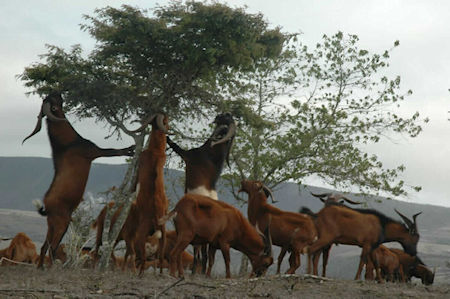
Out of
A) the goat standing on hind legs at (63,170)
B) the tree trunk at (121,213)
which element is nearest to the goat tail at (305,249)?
the tree trunk at (121,213)

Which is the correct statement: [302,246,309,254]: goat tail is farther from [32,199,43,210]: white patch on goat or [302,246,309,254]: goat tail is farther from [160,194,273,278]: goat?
[32,199,43,210]: white patch on goat

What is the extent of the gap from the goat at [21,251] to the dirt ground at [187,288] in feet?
15.5

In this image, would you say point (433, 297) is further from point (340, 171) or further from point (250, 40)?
point (340, 171)

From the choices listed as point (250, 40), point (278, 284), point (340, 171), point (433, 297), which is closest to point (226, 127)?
point (250, 40)

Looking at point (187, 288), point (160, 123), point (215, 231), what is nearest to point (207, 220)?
point (215, 231)

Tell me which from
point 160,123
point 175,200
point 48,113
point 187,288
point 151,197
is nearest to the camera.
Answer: point 187,288

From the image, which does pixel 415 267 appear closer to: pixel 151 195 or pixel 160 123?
pixel 151 195

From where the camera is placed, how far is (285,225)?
11.6 m

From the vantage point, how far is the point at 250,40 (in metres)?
14.2

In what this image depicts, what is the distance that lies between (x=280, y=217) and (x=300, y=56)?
12.1 m

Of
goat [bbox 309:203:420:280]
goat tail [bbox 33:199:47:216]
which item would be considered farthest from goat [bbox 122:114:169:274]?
goat [bbox 309:203:420:280]

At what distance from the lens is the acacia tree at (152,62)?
46.4 ft

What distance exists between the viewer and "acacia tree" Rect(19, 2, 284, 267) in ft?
46.4

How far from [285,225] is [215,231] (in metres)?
1.95
